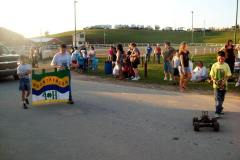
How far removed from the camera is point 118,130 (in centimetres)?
945

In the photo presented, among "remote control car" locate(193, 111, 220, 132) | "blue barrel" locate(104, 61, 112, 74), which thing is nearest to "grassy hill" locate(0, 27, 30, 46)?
"blue barrel" locate(104, 61, 112, 74)

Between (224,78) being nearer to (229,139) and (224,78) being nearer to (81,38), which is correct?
(229,139)

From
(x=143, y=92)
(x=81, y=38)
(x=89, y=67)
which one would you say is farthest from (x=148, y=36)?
(x=143, y=92)

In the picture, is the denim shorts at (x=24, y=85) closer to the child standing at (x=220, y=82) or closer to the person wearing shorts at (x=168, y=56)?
the child standing at (x=220, y=82)

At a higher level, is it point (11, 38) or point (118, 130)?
point (11, 38)

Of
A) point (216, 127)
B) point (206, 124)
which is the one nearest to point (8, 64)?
point (206, 124)

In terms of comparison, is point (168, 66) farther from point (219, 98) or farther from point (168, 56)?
point (219, 98)

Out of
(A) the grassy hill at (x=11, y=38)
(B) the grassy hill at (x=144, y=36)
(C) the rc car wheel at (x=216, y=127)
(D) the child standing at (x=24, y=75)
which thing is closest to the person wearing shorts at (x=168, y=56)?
(D) the child standing at (x=24, y=75)

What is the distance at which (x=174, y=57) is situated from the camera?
58.7ft

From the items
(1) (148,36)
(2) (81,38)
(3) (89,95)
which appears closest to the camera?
(3) (89,95)

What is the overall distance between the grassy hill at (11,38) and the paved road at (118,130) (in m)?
→ 60.9

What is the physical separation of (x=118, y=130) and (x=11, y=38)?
68946 mm

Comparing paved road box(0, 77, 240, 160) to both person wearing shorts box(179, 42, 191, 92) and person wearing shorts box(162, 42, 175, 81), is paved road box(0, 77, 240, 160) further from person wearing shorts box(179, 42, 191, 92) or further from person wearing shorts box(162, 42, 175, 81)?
person wearing shorts box(162, 42, 175, 81)

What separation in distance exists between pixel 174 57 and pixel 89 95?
15.4ft
